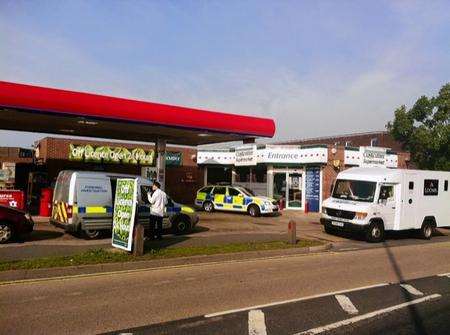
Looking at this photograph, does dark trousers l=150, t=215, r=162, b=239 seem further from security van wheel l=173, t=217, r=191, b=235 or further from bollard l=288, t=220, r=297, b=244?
bollard l=288, t=220, r=297, b=244

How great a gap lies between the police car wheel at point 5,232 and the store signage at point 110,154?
15.8 meters

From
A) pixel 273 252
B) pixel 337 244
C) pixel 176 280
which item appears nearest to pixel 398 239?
pixel 337 244

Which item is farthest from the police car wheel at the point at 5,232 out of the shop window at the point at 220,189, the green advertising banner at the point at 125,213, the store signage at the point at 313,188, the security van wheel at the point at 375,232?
the store signage at the point at 313,188

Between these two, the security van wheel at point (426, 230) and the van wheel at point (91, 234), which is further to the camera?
the security van wheel at point (426, 230)

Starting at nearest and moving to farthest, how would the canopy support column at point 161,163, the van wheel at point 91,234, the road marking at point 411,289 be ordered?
the road marking at point 411,289 < the van wheel at point 91,234 < the canopy support column at point 161,163

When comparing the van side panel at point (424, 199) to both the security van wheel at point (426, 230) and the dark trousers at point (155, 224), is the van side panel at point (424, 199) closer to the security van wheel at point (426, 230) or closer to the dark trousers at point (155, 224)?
the security van wheel at point (426, 230)

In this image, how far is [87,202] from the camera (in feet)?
48.5

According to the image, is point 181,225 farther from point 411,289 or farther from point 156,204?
point 411,289

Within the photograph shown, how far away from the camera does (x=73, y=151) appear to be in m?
29.1

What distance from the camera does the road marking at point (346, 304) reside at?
788 centimetres

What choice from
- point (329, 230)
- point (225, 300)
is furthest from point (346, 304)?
point (329, 230)

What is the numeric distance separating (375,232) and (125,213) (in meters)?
9.92

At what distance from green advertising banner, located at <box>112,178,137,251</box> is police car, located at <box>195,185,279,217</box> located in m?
13.1

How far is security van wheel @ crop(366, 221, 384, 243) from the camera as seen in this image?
714 inches
